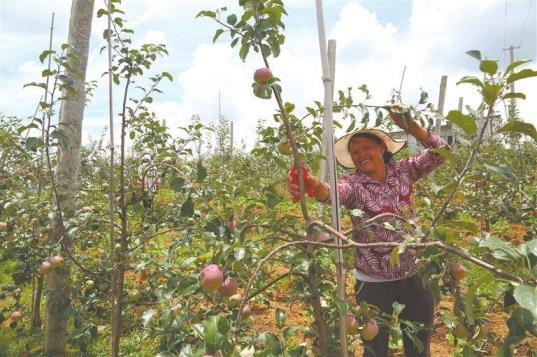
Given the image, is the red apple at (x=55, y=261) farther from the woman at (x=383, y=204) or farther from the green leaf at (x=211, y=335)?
the green leaf at (x=211, y=335)

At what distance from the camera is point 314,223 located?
1.14 meters

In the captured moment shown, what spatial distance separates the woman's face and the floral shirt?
0.13ft

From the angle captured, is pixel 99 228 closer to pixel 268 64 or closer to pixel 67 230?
pixel 67 230

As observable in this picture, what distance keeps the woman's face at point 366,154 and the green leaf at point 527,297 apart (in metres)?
1.16

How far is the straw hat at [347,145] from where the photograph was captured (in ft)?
6.02

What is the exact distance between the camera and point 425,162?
1.88 meters

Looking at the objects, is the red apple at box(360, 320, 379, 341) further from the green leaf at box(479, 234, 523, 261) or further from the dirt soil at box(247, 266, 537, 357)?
the dirt soil at box(247, 266, 537, 357)

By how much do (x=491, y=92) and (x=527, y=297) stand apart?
15.0 inches

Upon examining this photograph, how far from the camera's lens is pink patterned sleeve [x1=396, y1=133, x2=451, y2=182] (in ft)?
6.03

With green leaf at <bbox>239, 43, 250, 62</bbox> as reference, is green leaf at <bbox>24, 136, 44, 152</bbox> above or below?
below

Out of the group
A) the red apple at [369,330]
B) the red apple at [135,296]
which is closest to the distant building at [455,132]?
the red apple at [369,330]

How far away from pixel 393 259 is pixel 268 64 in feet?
1.93

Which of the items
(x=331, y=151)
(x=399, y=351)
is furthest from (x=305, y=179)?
(x=399, y=351)

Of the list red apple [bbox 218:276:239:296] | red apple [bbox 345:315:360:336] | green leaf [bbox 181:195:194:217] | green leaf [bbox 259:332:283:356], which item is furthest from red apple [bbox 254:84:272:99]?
red apple [bbox 345:315:360:336]
